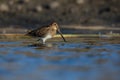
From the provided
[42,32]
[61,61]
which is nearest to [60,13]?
[42,32]

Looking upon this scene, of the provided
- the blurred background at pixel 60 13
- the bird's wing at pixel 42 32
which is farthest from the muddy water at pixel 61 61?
the blurred background at pixel 60 13

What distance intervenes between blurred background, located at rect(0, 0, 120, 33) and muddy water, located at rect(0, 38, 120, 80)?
10264mm

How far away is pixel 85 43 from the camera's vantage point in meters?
18.8

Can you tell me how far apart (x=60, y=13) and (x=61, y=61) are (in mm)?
16504

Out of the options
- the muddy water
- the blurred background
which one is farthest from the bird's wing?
the blurred background

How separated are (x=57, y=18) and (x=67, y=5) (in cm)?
128

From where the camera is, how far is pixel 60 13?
30.1m

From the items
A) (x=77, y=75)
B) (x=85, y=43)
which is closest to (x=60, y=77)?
(x=77, y=75)

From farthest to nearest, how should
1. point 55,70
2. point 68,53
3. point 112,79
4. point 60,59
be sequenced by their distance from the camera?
point 68,53 < point 60,59 < point 55,70 < point 112,79

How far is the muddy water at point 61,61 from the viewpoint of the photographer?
38.2ft

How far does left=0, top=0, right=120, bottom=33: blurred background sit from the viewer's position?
2902 centimetres

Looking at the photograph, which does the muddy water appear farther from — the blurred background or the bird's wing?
the blurred background

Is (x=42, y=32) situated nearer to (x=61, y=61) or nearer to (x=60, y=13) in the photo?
(x=61, y=61)

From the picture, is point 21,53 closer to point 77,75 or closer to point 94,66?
point 94,66
